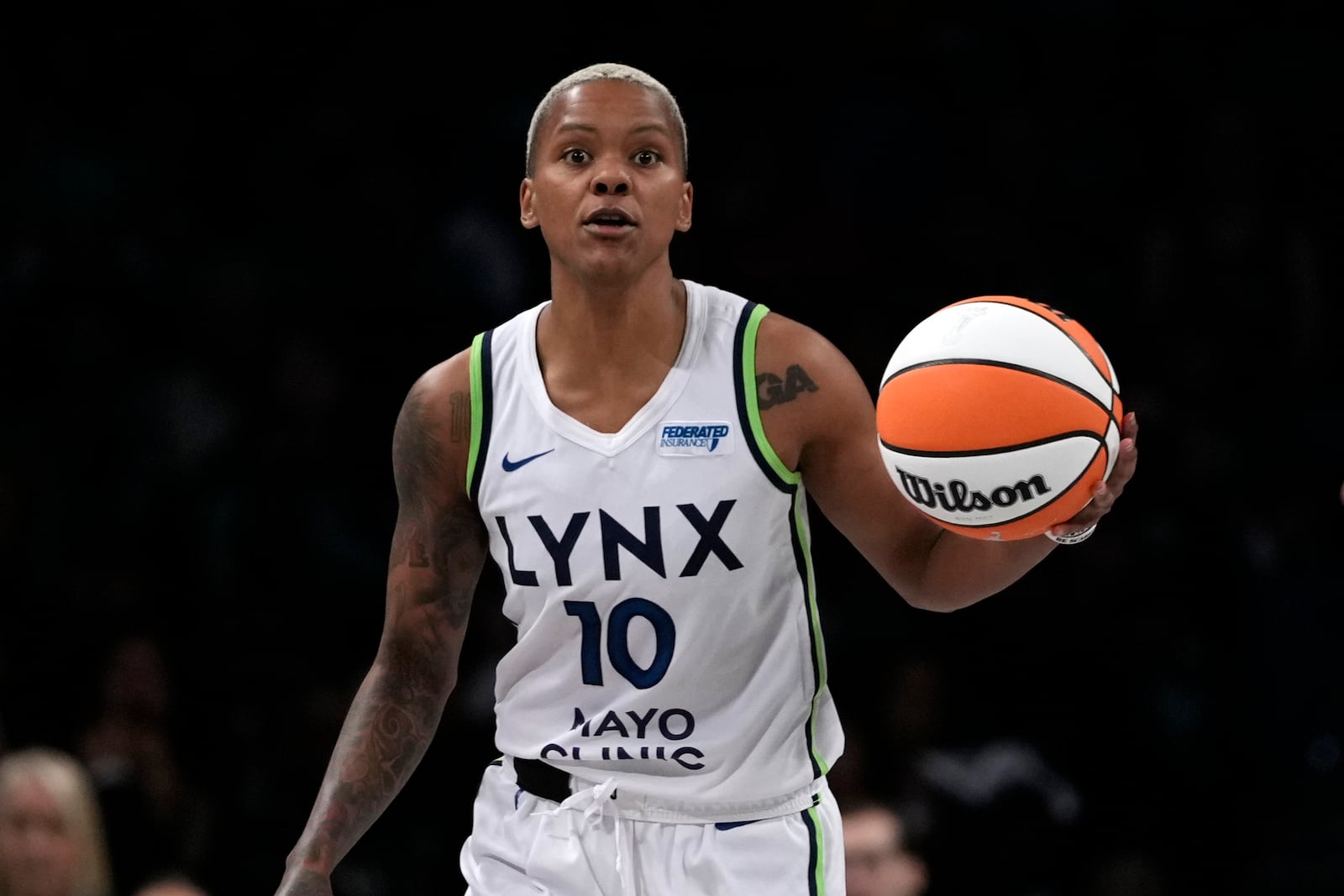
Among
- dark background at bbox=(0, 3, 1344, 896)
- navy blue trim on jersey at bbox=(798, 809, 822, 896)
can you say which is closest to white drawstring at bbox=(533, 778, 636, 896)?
navy blue trim on jersey at bbox=(798, 809, 822, 896)

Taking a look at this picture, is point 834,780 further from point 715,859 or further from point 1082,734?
point 715,859

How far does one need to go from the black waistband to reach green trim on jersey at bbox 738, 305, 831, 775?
18.6 inches

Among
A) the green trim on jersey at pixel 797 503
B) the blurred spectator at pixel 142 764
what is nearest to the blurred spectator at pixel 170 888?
the blurred spectator at pixel 142 764

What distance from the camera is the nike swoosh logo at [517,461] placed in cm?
330

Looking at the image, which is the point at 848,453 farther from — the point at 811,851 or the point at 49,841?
the point at 49,841

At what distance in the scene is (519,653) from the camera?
334cm

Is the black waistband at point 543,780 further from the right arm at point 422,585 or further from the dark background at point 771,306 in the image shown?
the dark background at point 771,306

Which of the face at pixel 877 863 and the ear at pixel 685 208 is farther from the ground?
the ear at pixel 685 208

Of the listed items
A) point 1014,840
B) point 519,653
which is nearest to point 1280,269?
point 1014,840

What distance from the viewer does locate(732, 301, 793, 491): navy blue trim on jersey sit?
10.6 ft

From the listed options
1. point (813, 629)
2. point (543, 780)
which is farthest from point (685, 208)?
point (543, 780)

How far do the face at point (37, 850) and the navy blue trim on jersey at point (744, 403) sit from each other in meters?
2.67

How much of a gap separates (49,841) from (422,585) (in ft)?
6.80

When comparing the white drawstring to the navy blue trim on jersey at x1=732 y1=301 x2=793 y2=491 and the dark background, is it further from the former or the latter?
the dark background
